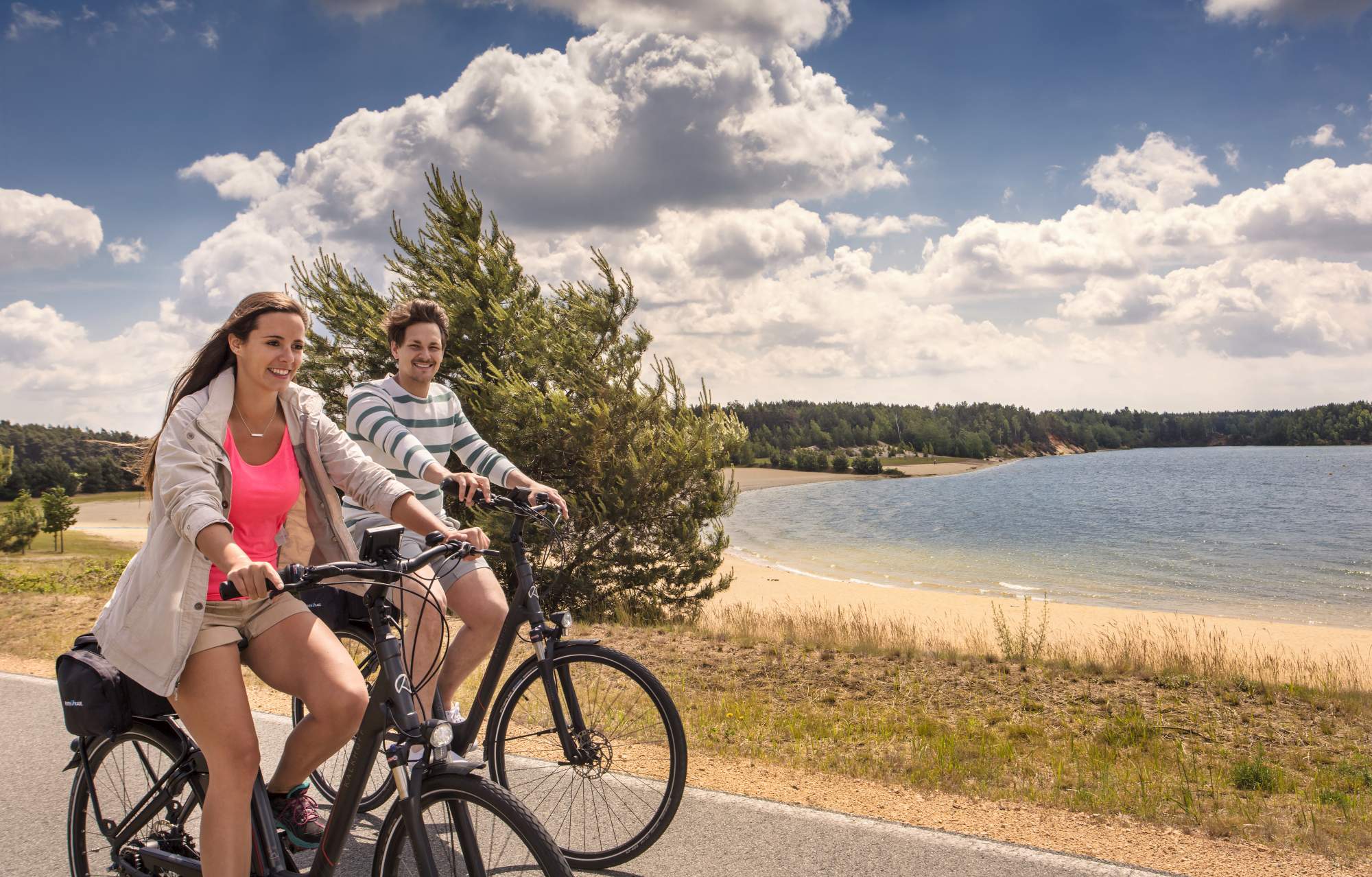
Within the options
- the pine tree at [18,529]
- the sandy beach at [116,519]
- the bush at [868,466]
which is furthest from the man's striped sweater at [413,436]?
the bush at [868,466]

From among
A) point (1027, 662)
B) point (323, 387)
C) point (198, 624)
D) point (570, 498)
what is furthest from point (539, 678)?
point (323, 387)

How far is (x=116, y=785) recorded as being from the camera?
3090 mm

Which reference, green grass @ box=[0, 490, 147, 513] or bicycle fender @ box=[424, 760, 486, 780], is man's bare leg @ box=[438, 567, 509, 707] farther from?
green grass @ box=[0, 490, 147, 513]

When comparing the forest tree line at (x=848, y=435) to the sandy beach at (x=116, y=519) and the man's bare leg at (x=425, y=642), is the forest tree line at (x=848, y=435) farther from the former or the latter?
the man's bare leg at (x=425, y=642)

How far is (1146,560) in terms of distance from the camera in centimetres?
3462

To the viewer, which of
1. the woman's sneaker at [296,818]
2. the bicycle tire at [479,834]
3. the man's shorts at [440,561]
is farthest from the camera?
the man's shorts at [440,561]

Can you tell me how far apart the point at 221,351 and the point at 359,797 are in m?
1.48

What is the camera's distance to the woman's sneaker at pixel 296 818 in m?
2.99

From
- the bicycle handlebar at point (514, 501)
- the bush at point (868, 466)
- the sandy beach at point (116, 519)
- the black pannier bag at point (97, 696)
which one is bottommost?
the sandy beach at point (116, 519)

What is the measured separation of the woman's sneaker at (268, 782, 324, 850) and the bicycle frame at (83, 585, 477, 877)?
204mm

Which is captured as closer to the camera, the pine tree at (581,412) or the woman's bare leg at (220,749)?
the woman's bare leg at (220,749)

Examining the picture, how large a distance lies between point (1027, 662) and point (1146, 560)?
98.4 ft

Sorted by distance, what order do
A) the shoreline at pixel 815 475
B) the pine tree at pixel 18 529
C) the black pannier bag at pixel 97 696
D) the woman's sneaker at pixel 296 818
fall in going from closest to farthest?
the black pannier bag at pixel 97 696 < the woman's sneaker at pixel 296 818 < the pine tree at pixel 18 529 < the shoreline at pixel 815 475

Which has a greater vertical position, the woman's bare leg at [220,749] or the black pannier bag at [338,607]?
the black pannier bag at [338,607]
